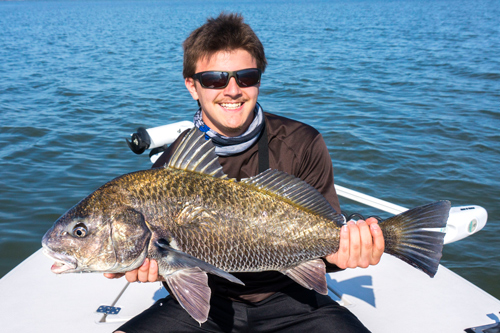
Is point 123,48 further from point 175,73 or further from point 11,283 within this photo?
point 11,283

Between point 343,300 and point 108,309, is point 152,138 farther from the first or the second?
point 343,300

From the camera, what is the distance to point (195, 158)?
105 inches

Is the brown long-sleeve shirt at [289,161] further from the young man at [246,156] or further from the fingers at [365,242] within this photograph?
the fingers at [365,242]

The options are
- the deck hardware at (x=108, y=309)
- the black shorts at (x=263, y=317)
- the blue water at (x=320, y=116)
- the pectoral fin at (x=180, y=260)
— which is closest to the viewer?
the pectoral fin at (x=180, y=260)

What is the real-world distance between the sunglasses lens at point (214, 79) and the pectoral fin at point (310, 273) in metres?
1.33

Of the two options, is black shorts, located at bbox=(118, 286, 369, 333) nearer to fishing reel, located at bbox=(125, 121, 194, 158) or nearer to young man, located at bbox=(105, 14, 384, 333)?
young man, located at bbox=(105, 14, 384, 333)

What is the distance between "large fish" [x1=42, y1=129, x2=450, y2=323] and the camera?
7.86 feet

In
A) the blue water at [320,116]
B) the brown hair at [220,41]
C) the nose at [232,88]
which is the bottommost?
the blue water at [320,116]

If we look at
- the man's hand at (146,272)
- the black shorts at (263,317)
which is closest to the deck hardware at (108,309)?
the black shorts at (263,317)

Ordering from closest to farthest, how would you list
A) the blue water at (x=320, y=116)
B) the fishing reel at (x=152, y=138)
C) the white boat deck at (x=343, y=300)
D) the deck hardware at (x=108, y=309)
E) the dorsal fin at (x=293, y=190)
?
the dorsal fin at (x=293, y=190)
the white boat deck at (x=343, y=300)
the deck hardware at (x=108, y=309)
the fishing reel at (x=152, y=138)
the blue water at (x=320, y=116)

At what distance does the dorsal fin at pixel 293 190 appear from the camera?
2688 millimetres

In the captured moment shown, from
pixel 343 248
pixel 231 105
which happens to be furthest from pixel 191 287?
pixel 231 105

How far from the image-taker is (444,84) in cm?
1475

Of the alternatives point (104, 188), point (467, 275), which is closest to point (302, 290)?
point (104, 188)
